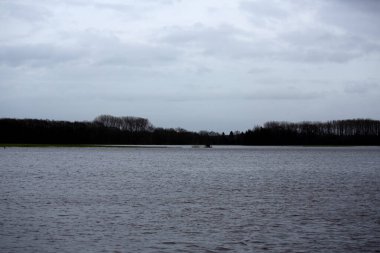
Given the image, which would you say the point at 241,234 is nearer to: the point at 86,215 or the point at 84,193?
the point at 86,215

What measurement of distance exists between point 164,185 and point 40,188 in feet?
28.0

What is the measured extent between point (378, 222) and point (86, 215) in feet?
38.6

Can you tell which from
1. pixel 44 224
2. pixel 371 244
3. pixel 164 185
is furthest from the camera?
pixel 164 185

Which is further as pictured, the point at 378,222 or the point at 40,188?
the point at 40,188

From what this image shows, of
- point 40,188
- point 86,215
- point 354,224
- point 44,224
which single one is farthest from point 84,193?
point 354,224

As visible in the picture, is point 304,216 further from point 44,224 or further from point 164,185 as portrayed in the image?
point 164,185

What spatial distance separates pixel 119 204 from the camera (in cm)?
2552

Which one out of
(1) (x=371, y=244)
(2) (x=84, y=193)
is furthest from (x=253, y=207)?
(2) (x=84, y=193)

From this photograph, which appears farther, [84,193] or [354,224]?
[84,193]

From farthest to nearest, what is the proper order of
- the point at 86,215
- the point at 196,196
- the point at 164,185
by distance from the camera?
the point at 164,185 → the point at 196,196 → the point at 86,215

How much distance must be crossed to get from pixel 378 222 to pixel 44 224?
12.8 metres

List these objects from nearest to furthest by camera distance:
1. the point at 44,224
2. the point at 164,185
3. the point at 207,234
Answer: the point at 207,234 → the point at 44,224 → the point at 164,185

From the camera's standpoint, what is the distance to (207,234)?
17.9 m

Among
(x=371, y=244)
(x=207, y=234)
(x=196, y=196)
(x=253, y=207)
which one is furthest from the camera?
(x=196, y=196)
